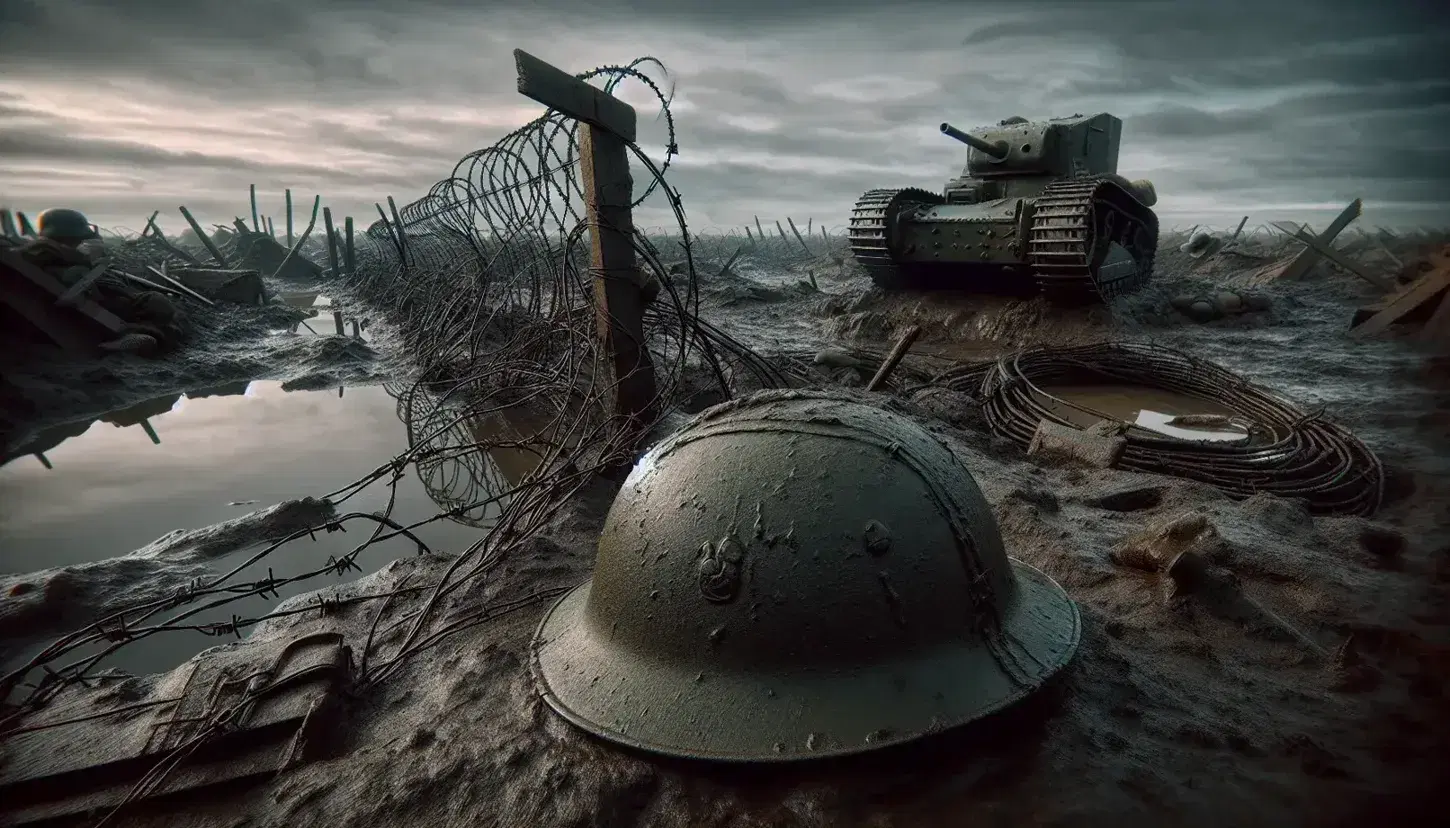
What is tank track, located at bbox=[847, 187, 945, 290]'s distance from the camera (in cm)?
1181

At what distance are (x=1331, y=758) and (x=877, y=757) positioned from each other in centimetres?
155

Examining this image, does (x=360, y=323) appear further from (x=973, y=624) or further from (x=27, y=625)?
(x=973, y=624)

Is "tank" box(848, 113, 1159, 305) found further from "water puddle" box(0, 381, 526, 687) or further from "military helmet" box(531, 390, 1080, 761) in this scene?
"military helmet" box(531, 390, 1080, 761)

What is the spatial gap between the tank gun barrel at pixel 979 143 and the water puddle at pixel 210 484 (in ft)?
30.3

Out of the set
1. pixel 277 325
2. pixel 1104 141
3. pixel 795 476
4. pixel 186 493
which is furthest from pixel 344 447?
pixel 1104 141

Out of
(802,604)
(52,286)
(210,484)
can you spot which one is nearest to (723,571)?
(802,604)

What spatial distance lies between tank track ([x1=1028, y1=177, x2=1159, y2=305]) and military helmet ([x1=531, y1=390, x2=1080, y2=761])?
8630 millimetres

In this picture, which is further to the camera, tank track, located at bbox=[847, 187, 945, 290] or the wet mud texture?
tank track, located at bbox=[847, 187, 945, 290]

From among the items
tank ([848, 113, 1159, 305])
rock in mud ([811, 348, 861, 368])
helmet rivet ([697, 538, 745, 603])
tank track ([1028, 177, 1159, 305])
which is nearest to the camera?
helmet rivet ([697, 538, 745, 603])

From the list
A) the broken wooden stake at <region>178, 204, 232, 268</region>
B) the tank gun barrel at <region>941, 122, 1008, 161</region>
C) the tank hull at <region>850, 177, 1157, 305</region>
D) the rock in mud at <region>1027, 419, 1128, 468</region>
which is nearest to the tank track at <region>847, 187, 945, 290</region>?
the tank hull at <region>850, 177, 1157, 305</region>

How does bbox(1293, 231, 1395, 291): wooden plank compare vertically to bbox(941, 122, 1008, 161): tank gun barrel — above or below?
below

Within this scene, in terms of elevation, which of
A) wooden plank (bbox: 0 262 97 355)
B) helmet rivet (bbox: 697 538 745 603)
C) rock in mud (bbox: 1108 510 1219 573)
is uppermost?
wooden plank (bbox: 0 262 97 355)

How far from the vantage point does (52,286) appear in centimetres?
907

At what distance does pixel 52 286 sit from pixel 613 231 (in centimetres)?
910
